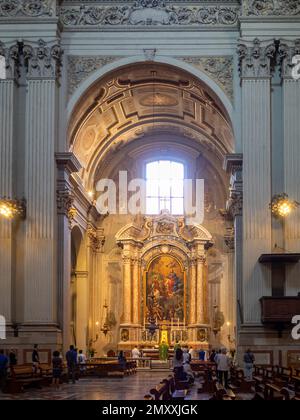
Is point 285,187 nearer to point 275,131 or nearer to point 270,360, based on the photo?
point 275,131

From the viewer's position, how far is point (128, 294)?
1715 inches

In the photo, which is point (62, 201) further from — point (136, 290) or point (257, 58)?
point (136, 290)

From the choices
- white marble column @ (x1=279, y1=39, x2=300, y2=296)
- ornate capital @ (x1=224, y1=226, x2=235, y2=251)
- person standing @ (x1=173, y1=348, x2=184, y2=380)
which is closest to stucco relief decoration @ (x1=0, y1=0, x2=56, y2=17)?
white marble column @ (x1=279, y1=39, x2=300, y2=296)

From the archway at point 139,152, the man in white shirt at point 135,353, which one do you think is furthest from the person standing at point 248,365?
the man in white shirt at point 135,353

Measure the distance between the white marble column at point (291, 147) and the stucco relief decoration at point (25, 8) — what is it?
778 centimetres

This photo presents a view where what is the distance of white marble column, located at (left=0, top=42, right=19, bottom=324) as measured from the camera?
28422 millimetres

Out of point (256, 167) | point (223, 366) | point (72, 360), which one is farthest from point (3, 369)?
point (256, 167)

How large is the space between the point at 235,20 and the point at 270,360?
37.3 feet

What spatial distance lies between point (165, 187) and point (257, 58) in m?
16.5

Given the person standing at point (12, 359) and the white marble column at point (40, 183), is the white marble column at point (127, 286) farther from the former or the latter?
the person standing at point (12, 359)

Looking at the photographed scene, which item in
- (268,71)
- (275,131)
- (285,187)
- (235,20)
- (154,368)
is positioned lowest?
(154,368)

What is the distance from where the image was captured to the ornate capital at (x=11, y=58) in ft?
97.0

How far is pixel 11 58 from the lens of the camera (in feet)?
97.3

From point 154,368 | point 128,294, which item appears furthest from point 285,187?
point 128,294
